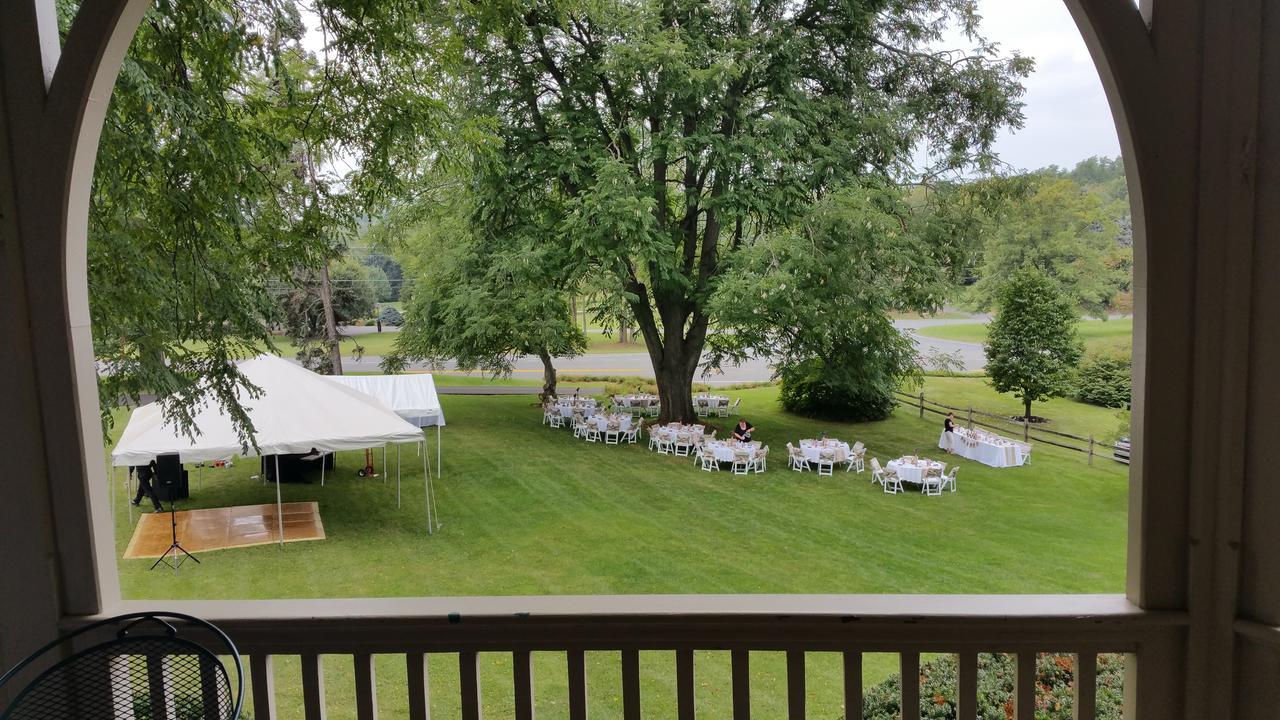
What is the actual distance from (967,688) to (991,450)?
39.3ft

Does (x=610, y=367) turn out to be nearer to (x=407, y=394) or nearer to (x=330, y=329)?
(x=330, y=329)

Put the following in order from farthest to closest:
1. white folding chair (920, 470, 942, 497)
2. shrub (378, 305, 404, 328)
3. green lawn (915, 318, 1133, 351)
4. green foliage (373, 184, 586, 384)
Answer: shrub (378, 305, 404, 328) → green lawn (915, 318, 1133, 351) → green foliage (373, 184, 586, 384) → white folding chair (920, 470, 942, 497)

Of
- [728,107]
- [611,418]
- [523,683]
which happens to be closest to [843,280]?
[728,107]

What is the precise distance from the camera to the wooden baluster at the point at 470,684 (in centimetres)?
124

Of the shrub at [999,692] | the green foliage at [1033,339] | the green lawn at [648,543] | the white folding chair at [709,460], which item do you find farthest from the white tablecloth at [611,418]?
the shrub at [999,692]

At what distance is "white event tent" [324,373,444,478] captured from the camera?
8922mm

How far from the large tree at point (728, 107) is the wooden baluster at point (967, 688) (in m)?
9.52

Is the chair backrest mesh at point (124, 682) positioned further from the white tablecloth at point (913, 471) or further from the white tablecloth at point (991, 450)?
the white tablecloth at point (991, 450)

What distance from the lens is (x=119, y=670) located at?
124cm

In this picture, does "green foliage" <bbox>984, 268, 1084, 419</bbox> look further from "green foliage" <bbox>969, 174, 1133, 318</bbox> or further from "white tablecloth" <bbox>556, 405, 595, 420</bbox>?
"white tablecloth" <bbox>556, 405, 595, 420</bbox>

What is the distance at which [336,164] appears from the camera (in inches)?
187

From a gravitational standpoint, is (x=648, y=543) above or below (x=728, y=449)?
below

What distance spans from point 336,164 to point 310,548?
16.0 ft

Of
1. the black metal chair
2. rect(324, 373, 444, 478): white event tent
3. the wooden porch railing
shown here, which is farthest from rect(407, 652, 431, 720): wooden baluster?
rect(324, 373, 444, 478): white event tent
